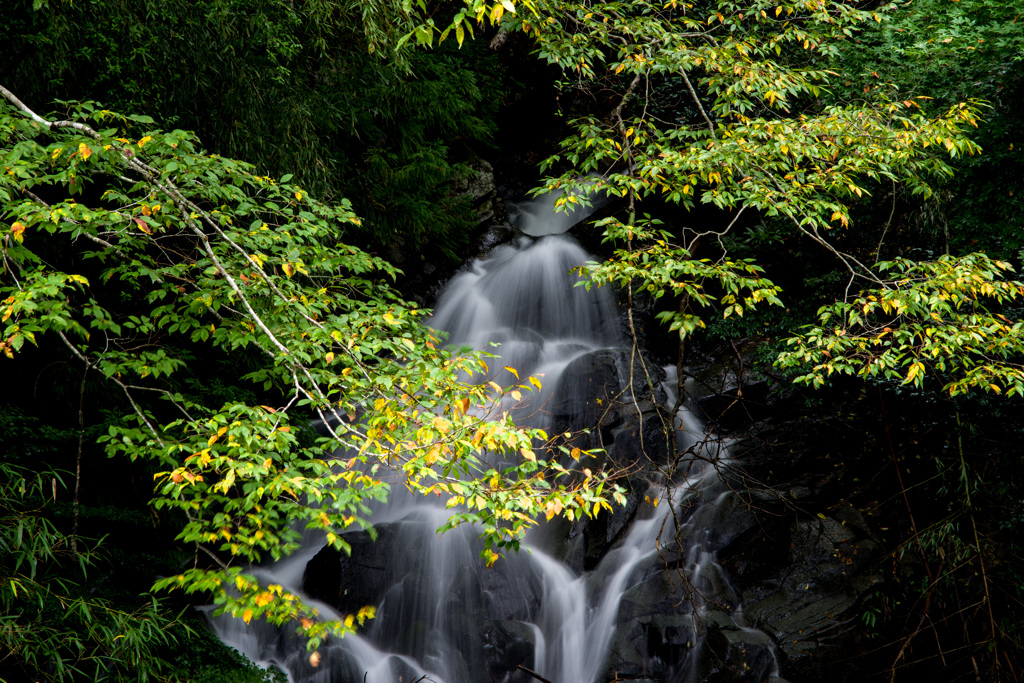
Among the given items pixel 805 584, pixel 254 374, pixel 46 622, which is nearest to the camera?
pixel 46 622

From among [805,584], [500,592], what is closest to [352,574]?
[500,592]

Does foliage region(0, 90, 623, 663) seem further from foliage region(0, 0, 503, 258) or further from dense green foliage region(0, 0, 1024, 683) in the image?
foliage region(0, 0, 503, 258)

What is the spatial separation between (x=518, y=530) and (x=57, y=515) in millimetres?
3722

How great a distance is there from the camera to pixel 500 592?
5496mm

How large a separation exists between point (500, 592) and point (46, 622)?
11.0 feet

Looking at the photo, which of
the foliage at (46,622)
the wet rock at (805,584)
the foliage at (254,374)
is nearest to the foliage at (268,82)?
the foliage at (254,374)

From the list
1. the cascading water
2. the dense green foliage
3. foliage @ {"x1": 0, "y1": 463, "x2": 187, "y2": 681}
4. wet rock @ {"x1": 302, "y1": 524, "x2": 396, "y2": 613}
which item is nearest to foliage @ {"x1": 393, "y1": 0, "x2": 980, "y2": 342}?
the dense green foliage

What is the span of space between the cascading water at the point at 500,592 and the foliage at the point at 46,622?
1.60 metres

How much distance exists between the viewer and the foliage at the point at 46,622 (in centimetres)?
322

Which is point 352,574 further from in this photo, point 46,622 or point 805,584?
point 805,584

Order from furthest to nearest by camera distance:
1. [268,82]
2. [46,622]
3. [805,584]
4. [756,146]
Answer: [268,82], [805,584], [756,146], [46,622]

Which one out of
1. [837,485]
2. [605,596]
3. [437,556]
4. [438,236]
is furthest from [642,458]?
[438,236]

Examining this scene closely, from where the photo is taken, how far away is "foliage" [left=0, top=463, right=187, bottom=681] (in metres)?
3.22

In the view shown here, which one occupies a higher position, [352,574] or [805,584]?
[352,574]
